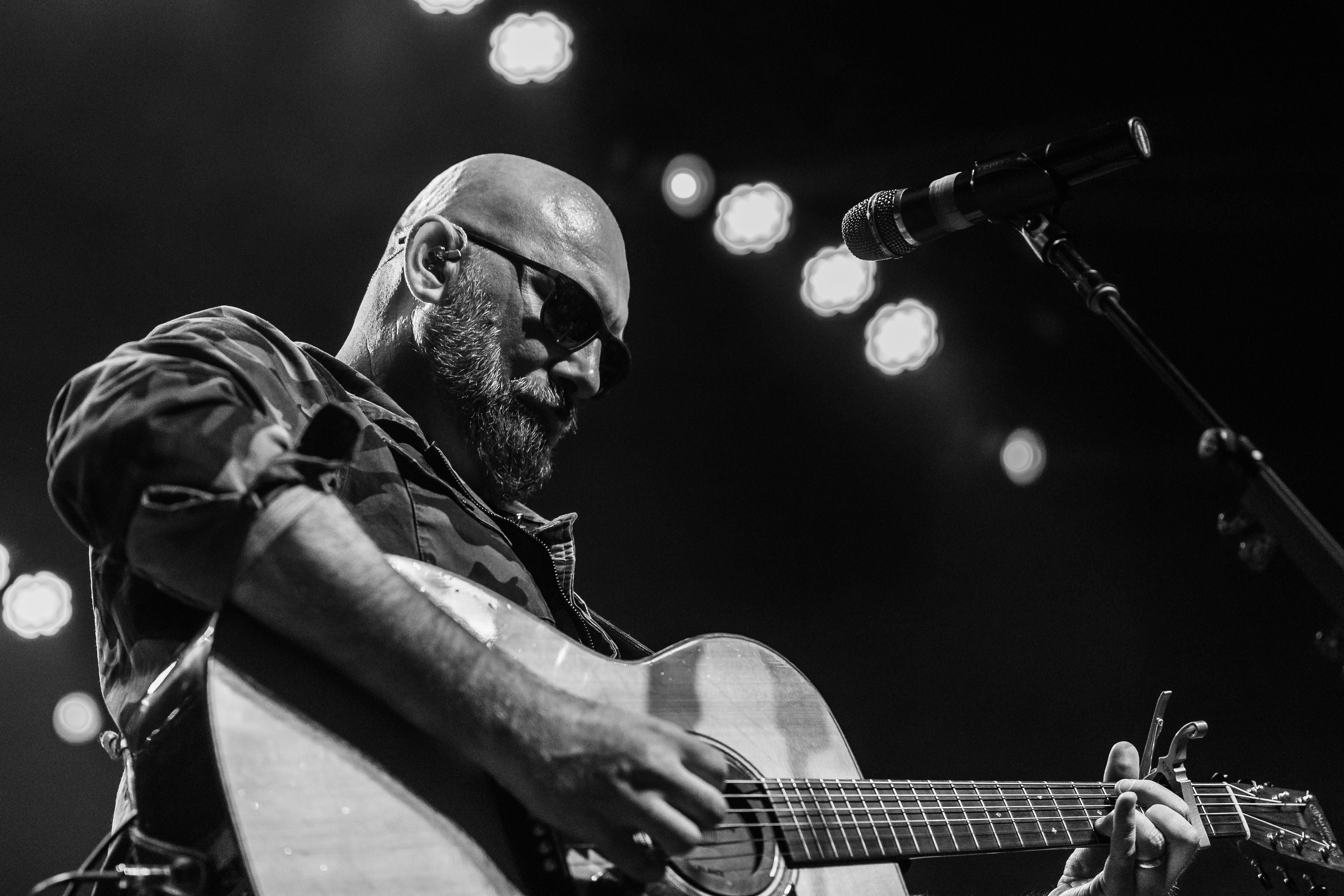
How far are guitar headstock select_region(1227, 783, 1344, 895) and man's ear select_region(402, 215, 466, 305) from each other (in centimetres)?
272

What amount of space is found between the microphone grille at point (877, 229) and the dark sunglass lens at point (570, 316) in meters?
0.82

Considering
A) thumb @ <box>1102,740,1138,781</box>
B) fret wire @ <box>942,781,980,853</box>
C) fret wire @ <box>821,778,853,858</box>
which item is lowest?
fret wire @ <box>821,778,853,858</box>

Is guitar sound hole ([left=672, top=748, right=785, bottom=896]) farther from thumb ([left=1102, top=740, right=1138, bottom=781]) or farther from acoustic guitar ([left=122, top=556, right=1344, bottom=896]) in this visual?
thumb ([left=1102, top=740, right=1138, bottom=781])

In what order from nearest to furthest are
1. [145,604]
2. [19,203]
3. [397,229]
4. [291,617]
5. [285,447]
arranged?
[291,617], [285,447], [145,604], [397,229], [19,203]

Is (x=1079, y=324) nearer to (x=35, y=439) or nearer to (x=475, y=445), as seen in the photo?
(x=475, y=445)

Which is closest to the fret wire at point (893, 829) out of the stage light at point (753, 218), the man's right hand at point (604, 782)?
the man's right hand at point (604, 782)

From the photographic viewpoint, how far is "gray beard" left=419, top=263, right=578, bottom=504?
9.63 feet

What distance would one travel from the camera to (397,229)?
3441 mm

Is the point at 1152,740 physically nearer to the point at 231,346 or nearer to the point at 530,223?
the point at 530,223

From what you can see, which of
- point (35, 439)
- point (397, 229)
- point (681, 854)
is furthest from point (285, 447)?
point (35, 439)

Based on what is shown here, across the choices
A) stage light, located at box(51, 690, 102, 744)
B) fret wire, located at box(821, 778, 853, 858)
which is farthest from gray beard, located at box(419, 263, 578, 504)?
stage light, located at box(51, 690, 102, 744)

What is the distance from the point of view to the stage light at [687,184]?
5688mm

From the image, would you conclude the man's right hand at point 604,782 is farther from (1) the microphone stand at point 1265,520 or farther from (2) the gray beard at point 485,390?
(2) the gray beard at point 485,390

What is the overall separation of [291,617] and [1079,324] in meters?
5.17
